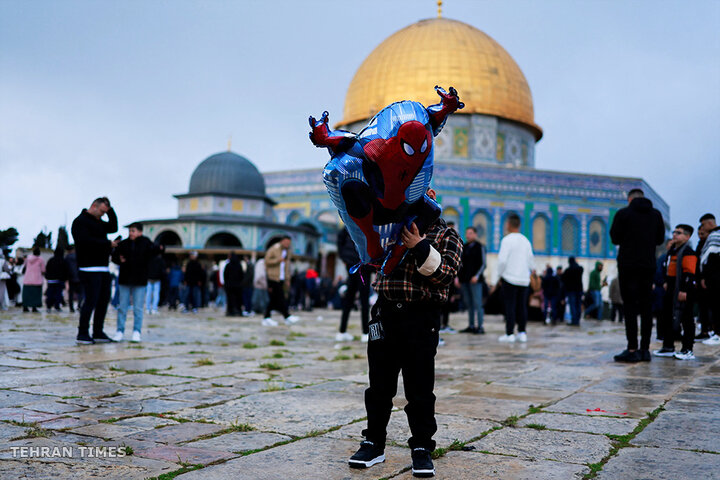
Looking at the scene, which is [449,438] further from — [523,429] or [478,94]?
[478,94]

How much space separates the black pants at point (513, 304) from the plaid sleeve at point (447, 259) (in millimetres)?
6604

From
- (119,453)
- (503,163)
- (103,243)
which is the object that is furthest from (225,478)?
(503,163)

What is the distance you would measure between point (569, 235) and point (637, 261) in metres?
34.7

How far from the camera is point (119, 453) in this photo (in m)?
2.88

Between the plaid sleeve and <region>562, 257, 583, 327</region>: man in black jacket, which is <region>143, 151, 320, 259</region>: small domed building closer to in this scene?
<region>562, 257, 583, 327</region>: man in black jacket

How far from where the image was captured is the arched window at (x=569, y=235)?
39.7 m

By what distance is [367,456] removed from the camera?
2.80m

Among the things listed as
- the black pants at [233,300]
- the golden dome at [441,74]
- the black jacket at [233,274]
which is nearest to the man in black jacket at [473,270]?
the black jacket at [233,274]

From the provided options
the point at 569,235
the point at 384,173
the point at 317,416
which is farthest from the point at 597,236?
the point at 384,173

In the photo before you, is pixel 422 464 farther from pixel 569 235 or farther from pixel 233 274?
pixel 569 235

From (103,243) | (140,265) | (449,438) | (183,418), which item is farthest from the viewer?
(140,265)

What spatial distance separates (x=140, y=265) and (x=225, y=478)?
5959mm

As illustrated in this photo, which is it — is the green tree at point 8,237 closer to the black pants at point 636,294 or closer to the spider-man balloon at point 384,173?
the black pants at point 636,294

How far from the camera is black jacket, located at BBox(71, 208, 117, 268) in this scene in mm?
7383
